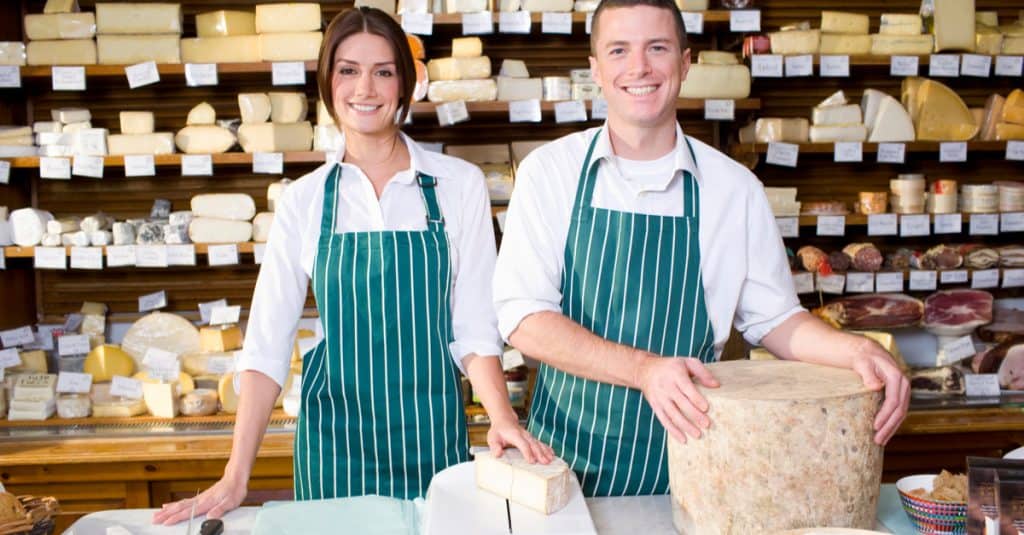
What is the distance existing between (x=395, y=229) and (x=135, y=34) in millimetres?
2142

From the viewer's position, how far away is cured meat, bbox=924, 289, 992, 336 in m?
3.88

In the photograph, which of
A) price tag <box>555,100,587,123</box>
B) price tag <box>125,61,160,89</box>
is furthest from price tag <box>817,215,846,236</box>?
price tag <box>125,61,160,89</box>

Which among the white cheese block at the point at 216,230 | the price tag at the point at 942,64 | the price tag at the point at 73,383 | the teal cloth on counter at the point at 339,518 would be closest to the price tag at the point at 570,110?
the white cheese block at the point at 216,230

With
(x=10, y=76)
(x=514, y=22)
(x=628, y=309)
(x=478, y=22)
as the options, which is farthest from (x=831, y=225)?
(x=10, y=76)

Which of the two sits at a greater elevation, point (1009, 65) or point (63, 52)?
point (63, 52)

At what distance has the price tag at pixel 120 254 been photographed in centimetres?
361

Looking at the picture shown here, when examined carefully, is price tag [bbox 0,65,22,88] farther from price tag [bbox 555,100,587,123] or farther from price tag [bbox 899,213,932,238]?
price tag [bbox 899,213,932,238]

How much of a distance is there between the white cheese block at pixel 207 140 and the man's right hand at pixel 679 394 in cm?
271

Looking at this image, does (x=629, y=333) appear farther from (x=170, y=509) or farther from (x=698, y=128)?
(x=698, y=128)

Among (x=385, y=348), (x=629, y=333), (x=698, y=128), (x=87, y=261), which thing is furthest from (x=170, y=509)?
(x=698, y=128)

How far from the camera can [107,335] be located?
4016mm

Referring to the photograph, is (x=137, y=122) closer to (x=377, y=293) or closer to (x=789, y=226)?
(x=377, y=293)

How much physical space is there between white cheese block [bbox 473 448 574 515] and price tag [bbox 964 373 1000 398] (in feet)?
9.22

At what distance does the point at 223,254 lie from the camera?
3635 mm
